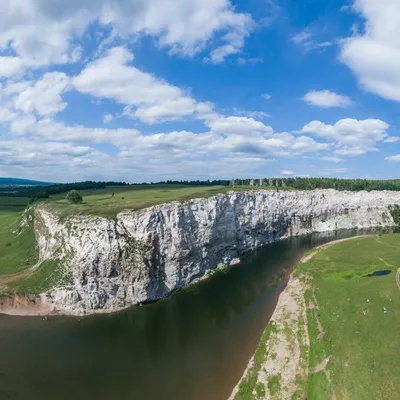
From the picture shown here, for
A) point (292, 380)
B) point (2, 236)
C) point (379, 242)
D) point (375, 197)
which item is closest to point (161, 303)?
point (292, 380)

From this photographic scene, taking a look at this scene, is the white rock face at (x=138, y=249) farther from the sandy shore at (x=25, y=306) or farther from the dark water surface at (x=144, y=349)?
the dark water surface at (x=144, y=349)

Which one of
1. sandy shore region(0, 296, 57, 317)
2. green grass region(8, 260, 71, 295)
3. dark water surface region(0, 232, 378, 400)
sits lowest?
dark water surface region(0, 232, 378, 400)

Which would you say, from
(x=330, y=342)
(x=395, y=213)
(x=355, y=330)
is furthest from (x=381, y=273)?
Answer: (x=395, y=213)

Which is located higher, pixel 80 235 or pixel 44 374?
pixel 80 235

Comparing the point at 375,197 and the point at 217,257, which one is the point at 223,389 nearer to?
the point at 217,257

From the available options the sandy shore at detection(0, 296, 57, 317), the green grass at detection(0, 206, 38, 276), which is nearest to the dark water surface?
the sandy shore at detection(0, 296, 57, 317)

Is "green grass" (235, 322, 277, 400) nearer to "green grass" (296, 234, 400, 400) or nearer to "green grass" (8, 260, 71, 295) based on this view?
"green grass" (296, 234, 400, 400)

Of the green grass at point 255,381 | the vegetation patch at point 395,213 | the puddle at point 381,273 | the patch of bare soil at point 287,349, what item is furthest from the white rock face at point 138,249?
the vegetation patch at point 395,213
